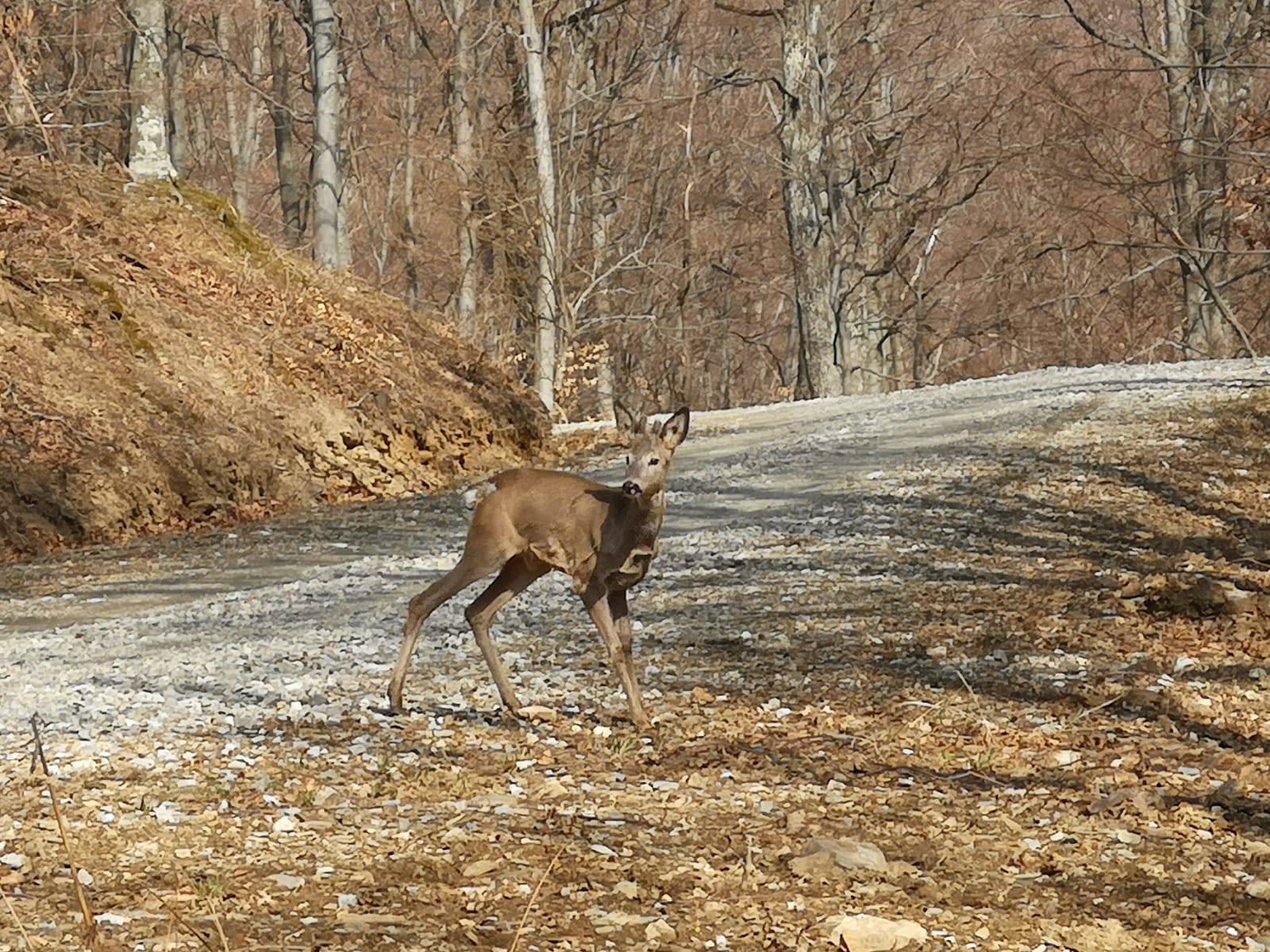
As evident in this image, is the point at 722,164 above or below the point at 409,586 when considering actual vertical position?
above

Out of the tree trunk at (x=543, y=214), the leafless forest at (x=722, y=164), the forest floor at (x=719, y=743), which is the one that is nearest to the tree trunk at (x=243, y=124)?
the leafless forest at (x=722, y=164)

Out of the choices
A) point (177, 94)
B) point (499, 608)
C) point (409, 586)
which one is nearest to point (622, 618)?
point (499, 608)

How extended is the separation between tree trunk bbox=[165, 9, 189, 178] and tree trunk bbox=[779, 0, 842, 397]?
13.3 metres

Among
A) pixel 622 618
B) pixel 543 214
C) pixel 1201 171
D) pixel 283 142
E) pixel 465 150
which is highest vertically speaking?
pixel 283 142

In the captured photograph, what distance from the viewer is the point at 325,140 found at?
29250mm

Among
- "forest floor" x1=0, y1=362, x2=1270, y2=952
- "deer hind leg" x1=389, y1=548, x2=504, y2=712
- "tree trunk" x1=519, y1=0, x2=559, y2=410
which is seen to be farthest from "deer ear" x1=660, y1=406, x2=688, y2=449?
"tree trunk" x1=519, y1=0, x2=559, y2=410

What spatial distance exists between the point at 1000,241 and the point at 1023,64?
1804 cm

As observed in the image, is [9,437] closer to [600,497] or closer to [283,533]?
[283,533]

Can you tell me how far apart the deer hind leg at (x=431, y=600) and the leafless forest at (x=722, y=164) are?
1725cm

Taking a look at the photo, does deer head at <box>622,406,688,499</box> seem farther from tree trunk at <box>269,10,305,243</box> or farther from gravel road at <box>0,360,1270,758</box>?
tree trunk at <box>269,10,305,243</box>

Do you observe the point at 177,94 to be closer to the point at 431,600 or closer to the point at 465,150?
the point at 465,150

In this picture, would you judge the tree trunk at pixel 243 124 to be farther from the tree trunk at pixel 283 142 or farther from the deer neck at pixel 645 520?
the deer neck at pixel 645 520

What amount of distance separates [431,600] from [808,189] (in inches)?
1168

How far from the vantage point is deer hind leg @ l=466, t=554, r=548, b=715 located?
28.7 feet
